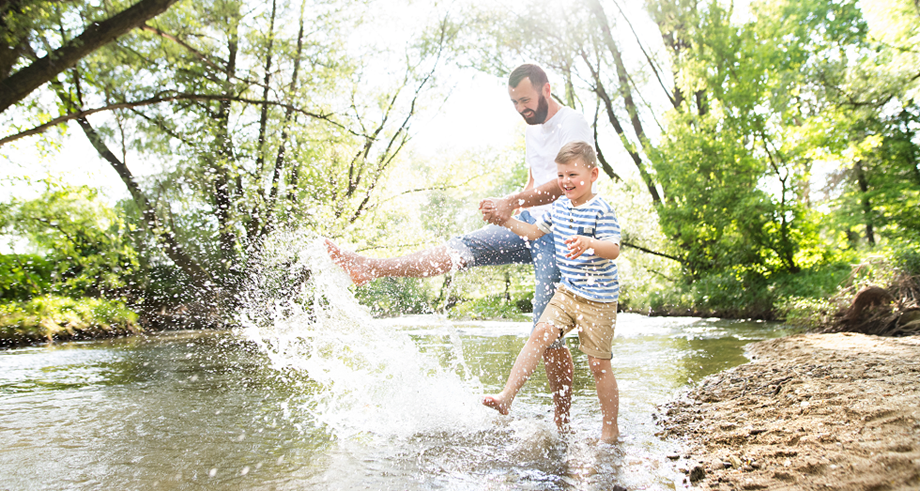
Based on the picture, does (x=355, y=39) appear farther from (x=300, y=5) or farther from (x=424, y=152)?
(x=424, y=152)

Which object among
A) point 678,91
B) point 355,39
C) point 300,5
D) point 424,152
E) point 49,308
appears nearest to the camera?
point 49,308

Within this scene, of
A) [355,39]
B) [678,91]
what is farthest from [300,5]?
[678,91]

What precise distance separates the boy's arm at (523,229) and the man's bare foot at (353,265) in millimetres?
1035

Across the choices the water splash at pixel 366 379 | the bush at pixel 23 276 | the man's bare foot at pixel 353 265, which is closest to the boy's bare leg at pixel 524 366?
the water splash at pixel 366 379

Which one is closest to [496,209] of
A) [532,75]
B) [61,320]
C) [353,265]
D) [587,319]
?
[587,319]

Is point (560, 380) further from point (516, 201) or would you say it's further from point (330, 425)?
point (330, 425)

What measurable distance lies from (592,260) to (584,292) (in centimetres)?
18

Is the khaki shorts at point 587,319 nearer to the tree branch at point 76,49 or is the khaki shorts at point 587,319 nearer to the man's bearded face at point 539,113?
the man's bearded face at point 539,113

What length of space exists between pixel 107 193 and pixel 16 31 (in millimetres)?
6967

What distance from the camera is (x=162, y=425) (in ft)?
9.84

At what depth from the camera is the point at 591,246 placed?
2.66 metres

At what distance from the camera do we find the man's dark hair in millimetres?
3307

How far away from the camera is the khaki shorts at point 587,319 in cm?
286

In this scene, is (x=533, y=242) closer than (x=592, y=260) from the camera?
No
